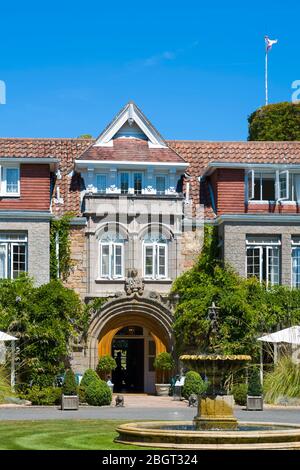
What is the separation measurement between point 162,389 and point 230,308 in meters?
4.37

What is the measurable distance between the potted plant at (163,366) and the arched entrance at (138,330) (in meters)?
0.64

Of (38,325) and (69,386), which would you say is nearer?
(69,386)

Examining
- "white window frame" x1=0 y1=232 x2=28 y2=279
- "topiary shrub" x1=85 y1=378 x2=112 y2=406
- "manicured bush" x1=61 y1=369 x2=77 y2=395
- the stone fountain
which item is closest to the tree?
"white window frame" x1=0 y1=232 x2=28 y2=279

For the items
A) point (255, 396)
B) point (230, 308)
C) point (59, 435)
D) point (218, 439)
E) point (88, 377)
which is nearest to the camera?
point (218, 439)

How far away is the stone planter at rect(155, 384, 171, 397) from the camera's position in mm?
45219

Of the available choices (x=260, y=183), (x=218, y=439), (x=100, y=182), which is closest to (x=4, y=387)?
(x=100, y=182)

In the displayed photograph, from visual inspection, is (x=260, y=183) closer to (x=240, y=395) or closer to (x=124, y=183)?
(x=124, y=183)

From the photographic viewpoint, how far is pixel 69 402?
36.7 meters

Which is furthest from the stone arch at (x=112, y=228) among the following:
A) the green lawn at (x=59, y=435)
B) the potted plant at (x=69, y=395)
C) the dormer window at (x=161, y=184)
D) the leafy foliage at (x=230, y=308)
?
the green lawn at (x=59, y=435)

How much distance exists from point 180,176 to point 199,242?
2912 millimetres

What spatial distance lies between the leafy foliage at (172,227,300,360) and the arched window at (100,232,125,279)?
8.05ft

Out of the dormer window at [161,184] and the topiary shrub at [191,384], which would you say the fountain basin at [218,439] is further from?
the dormer window at [161,184]

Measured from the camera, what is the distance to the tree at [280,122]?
2810 inches
